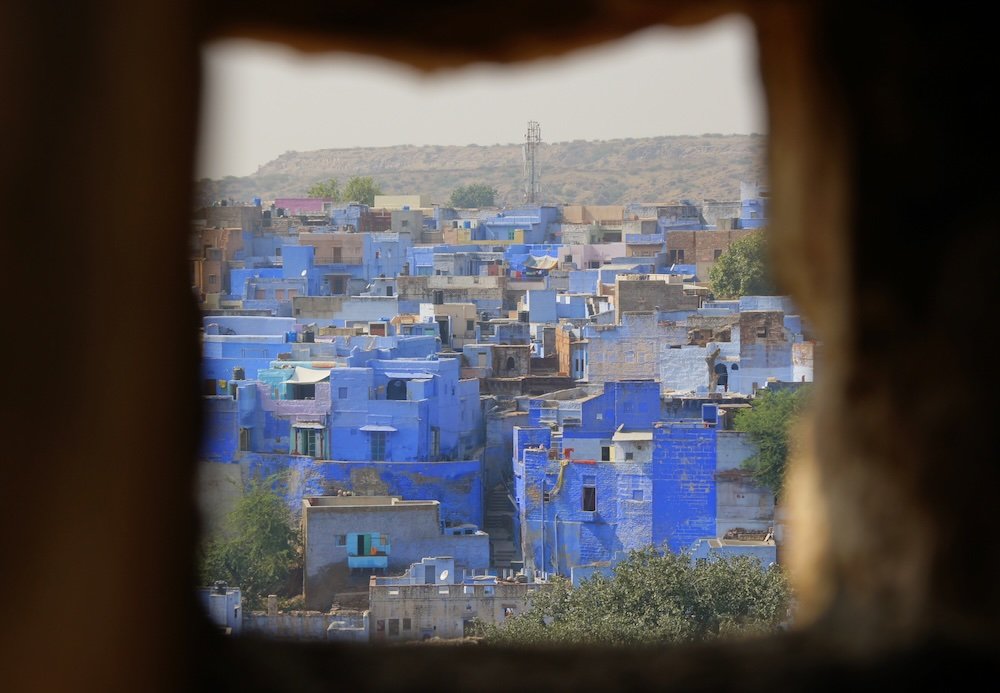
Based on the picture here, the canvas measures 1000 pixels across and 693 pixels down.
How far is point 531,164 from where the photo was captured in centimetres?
4888

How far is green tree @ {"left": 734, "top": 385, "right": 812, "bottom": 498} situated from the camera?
525 inches

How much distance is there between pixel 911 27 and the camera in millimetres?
946

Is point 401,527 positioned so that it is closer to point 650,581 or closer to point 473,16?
point 650,581

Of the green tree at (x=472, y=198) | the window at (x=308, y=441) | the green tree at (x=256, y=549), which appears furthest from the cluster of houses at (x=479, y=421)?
the green tree at (x=472, y=198)

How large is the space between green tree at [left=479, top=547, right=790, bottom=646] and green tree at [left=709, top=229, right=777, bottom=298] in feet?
47.1

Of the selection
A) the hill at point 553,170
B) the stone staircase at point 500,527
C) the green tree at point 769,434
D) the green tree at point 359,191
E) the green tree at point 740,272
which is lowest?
the stone staircase at point 500,527

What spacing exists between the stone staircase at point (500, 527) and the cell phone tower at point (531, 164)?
3048cm

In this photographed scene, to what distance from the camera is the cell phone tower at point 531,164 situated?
46344mm

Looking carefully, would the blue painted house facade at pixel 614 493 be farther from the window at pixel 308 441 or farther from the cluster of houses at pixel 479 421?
the window at pixel 308 441

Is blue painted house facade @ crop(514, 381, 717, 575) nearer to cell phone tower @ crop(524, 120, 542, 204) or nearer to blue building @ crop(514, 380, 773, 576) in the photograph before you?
blue building @ crop(514, 380, 773, 576)

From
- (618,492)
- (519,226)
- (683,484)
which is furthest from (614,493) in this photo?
(519,226)

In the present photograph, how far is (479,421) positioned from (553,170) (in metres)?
44.0

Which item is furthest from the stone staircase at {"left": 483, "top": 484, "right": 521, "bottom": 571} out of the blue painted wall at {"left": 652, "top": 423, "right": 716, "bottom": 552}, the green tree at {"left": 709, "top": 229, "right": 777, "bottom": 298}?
the green tree at {"left": 709, "top": 229, "right": 777, "bottom": 298}

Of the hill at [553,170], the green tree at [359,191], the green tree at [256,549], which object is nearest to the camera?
the green tree at [256,549]
